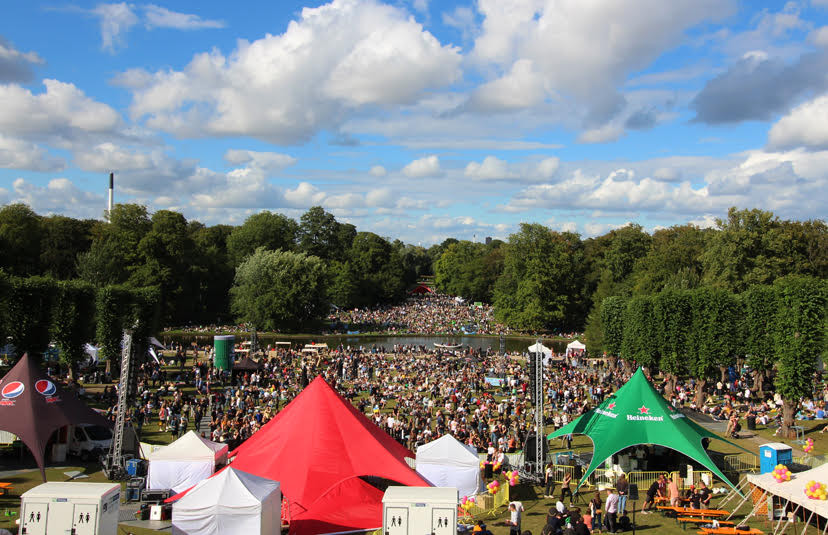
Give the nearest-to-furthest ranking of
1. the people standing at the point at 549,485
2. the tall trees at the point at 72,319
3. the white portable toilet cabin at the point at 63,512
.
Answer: the white portable toilet cabin at the point at 63,512 < the people standing at the point at 549,485 < the tall trees at the point at 72,319

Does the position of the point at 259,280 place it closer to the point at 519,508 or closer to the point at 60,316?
the point at 60,316

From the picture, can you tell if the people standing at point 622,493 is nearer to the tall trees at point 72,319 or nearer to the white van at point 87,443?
the white van at point 87,443

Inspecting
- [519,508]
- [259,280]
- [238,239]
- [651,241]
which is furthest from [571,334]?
[519,508]

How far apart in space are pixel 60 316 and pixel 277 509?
2176 centimetres

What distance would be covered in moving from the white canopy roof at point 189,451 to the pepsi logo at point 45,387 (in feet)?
15.5

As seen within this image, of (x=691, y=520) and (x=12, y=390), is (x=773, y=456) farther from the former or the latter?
(x=12, y=390)

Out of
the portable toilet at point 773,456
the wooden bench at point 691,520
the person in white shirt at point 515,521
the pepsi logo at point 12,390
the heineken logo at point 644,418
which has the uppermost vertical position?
the pepsi logo at point 12,390

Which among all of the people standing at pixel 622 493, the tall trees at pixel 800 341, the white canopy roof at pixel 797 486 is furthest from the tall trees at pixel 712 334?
the people standing at pixel 622 493

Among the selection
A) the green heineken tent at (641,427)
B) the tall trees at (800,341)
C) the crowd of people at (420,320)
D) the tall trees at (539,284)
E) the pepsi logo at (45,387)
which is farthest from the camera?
the crowd of people at (420,320)

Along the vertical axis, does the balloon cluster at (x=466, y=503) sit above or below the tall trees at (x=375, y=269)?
below

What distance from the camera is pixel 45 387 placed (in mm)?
18297

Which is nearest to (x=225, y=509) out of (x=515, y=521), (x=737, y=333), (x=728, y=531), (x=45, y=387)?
(x=515, y=521)

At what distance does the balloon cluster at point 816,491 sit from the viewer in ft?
42.2

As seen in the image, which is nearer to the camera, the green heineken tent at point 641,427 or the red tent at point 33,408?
the green heineken tent at point 641,427
